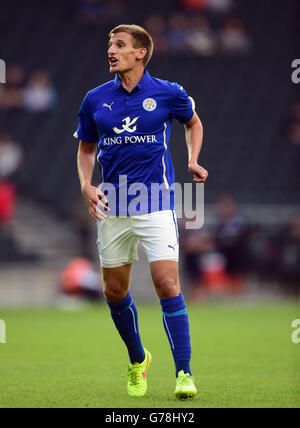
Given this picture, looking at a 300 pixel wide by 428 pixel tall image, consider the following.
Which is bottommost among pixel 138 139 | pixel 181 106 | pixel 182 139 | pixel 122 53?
pixel 182 139

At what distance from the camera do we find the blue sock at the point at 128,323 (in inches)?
218

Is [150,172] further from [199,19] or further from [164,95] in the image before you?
[199,19]

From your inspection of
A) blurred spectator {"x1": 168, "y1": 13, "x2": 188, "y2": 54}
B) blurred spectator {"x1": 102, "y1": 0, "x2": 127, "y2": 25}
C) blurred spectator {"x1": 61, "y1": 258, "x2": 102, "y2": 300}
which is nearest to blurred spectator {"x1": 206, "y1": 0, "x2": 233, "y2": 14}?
blurred spectator {"x1": 168, "y1": 13, "x2": 188, "y2": 54}

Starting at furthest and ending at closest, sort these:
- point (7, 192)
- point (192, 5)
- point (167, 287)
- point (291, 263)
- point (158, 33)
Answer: point (192, 5) < point (158, 33) < point (291, 263) < point (7, 192) < point (167, 287)

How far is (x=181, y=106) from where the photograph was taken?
17.8ft

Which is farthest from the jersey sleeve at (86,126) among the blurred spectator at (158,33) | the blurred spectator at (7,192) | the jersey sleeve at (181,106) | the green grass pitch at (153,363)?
the blurred spectator at (158,33)

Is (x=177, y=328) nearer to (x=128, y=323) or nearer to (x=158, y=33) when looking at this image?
(x=128, y=323)

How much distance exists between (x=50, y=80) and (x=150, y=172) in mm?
13970

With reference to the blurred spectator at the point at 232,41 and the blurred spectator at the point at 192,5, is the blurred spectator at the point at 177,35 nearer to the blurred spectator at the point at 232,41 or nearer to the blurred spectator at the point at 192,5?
the blurred spectator at the point at 192,5

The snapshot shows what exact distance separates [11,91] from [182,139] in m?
3.91

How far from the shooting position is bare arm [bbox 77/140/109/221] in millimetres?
5273

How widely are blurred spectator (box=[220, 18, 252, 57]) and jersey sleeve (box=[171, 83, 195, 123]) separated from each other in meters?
15.8

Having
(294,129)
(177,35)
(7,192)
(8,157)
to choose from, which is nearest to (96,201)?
(7,192)

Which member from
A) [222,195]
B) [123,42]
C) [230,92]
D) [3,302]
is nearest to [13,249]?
[3,302]
